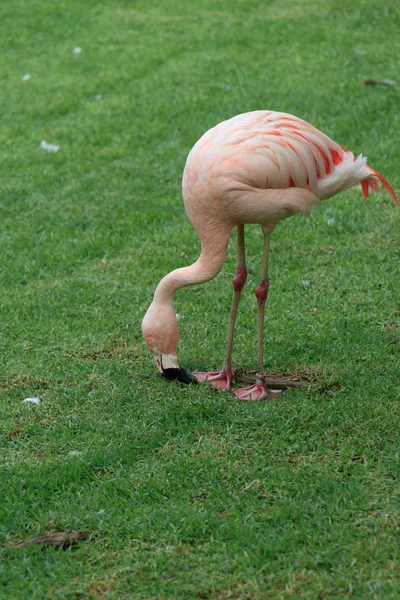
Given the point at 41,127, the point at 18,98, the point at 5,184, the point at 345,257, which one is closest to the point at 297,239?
the point at 345,257

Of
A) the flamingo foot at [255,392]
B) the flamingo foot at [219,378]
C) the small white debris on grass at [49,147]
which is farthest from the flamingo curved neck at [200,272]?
the small white debris on grass at [49,147]

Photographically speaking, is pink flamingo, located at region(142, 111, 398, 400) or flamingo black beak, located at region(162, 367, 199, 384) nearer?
pink flamingo, located at region(142, 111, 398, 400)

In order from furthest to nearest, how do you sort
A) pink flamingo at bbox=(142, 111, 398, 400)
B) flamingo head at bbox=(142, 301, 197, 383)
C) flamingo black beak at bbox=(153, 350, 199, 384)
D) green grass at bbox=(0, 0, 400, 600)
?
1. flamingo black beak at bbox=(153, 350, 199, 384)
2. flamingo head at bbox=(142, 301, 197, 383)
3. pink flamingo at bbox=(142, 111, 398, 400)
4. green grass at bbox=(0, 0, 400, 600)

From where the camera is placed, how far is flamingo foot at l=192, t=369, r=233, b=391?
4992 mm

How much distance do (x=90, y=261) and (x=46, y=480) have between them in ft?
9.57

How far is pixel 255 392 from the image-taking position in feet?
16.0

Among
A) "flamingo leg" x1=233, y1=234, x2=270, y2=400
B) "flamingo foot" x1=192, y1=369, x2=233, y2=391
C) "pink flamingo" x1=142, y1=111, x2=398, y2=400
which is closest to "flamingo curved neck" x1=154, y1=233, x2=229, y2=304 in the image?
"pink flamingo" x1=142, y1=111, x2=398, y2=400

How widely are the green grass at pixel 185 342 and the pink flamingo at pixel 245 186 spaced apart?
1.46 ft

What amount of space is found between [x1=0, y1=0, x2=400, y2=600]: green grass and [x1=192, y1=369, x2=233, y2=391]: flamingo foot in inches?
4.1

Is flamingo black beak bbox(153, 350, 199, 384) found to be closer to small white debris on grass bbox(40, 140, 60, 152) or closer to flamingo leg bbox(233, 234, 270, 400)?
flamingo leg bbox(233, 234, 270, 400)

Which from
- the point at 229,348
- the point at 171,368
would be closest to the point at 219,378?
the point at 229,348

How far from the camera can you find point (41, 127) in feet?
31.2

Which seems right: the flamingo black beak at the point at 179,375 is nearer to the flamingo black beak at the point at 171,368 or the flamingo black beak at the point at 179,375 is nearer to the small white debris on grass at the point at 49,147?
the flamingo black beak at the point at 171,368

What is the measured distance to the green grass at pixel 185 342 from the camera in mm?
3615
